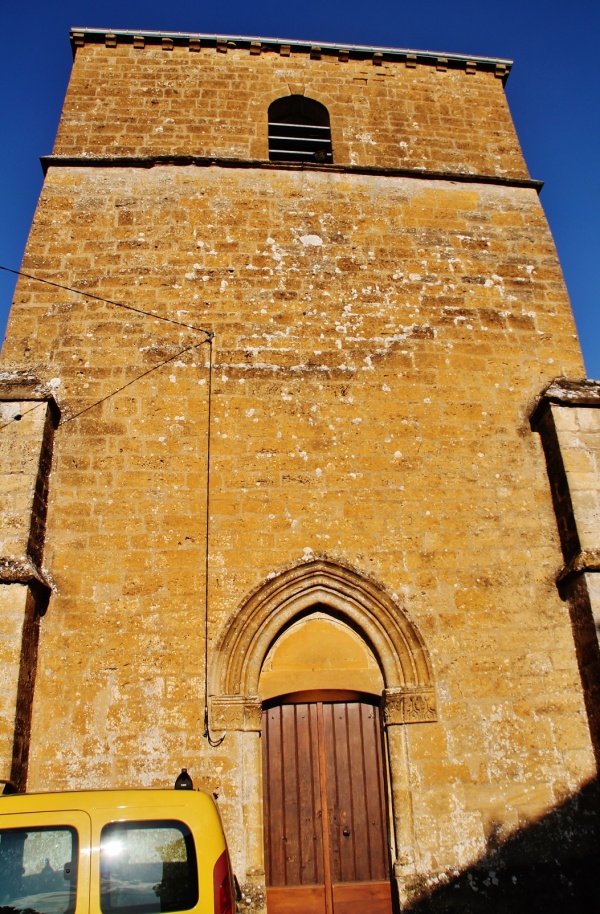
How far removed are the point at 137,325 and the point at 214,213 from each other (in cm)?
159

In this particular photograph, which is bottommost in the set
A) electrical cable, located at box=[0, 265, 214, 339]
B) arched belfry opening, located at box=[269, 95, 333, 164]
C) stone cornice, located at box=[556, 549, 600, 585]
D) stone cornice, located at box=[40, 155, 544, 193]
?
stone cornice, located at box=[556, 549, 600, 585]

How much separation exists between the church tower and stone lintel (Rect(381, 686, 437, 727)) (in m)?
0.02

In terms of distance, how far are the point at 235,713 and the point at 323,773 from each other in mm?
889

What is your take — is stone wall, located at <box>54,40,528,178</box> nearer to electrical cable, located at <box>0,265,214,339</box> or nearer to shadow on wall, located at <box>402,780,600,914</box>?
electrical cable, located at <box>0,265,214,339</box>

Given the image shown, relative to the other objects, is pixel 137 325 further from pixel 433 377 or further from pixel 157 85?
pixel 157 85

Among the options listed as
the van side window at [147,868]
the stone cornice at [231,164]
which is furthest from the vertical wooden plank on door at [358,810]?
the stone cornice at [231,164]

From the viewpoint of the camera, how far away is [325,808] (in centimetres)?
550

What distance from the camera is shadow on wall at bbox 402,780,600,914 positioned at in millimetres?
5078

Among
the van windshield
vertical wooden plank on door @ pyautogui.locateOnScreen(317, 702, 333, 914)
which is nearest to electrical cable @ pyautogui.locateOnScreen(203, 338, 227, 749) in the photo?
vertical wooden plank on door @ pyautogui.locateOnScreen(317, 702, 333, 914)

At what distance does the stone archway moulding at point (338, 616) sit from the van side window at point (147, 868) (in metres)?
2.08

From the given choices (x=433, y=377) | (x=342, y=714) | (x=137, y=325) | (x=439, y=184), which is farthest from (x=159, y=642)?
(x=439, y=184)

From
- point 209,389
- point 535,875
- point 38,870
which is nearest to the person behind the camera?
point 38,870

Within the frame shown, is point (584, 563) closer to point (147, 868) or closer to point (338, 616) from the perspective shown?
point (338, 616)

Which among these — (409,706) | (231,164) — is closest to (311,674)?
(409,706)
